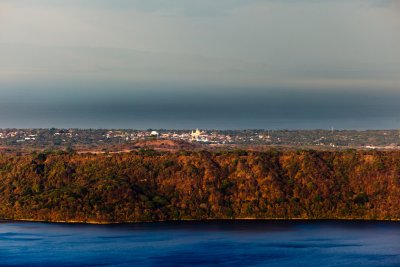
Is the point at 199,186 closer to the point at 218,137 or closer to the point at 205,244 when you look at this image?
the point at 205,244

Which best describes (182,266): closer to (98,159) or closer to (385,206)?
(385,206)

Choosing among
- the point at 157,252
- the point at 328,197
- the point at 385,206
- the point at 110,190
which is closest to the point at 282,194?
the point at 328,197

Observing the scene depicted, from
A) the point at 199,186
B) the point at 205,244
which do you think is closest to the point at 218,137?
the point at 199,186

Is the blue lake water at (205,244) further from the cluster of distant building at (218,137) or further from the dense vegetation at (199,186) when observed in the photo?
the cluster of distant building at (218,137)

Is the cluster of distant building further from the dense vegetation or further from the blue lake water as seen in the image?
the blue lake water

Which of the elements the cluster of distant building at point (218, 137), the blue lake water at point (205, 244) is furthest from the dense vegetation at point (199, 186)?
the cluster of distant building at point (218, 137)

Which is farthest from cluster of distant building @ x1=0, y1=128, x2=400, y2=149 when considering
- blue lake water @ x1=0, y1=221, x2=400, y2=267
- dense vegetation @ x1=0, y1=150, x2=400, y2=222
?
blue lake water @ x1=0, y1=221, x2=400, y2=267
